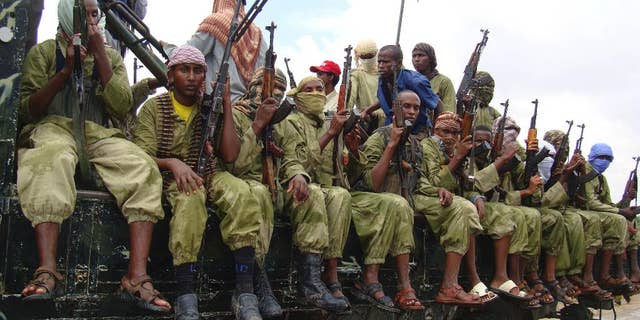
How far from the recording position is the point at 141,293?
130 inches

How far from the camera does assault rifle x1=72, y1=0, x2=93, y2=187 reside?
11.2 ft

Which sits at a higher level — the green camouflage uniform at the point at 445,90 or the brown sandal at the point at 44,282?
the green camouflage uniform at the point at 445,90

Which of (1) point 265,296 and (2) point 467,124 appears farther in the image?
(2) point 467,124

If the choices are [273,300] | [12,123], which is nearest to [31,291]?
[12,123]

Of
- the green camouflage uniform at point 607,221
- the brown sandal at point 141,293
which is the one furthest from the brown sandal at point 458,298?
the green camouflage uniform at point 607,221

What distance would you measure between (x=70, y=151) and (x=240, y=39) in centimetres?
263

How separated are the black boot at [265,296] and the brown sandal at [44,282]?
1097mm

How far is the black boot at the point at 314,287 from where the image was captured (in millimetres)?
4004

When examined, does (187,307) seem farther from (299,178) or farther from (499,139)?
(499,139)

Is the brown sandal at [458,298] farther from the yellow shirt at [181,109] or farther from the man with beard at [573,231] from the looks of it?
the yellow shirt at [181,109]

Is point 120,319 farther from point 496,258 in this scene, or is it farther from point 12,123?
point 496,258

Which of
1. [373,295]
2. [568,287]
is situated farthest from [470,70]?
[373,295]

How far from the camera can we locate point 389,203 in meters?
4.76

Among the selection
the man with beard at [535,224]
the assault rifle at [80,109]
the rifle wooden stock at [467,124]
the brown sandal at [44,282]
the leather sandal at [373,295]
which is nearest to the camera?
the brown sandal at [44,282]
